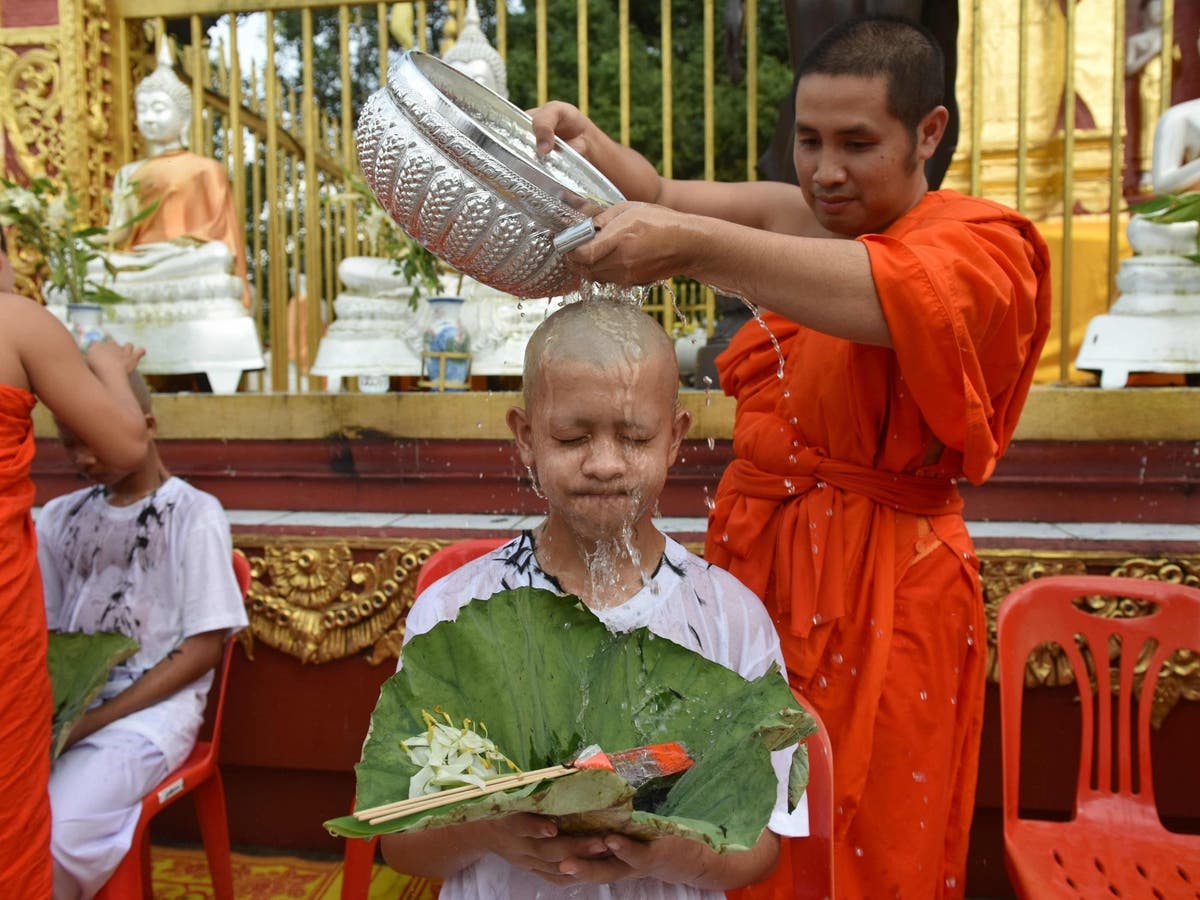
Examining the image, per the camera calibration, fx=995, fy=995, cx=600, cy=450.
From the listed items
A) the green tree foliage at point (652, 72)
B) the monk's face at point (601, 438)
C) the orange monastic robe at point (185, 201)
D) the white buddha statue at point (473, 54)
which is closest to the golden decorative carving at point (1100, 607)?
the monk's face at point (601, 438)

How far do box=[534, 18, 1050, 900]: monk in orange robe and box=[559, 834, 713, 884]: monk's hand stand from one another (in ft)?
1.29

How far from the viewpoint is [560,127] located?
169 centimetres

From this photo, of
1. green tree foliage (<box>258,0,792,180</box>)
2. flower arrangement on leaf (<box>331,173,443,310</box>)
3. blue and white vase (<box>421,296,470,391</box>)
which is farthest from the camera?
green tree foliage (<box>258,0,792,180</box>)

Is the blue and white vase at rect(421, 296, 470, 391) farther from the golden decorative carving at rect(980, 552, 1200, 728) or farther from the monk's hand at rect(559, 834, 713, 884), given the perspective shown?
the monk's hand at rect(559, 834, 713, 884)

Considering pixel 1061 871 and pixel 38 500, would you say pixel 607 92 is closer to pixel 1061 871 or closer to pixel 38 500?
pixel 38 500

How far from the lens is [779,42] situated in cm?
1242

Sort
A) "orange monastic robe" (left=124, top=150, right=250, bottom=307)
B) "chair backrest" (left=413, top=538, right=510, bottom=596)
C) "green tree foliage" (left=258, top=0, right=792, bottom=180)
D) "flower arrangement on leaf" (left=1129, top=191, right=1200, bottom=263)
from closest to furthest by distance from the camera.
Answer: "chair backrest" (left=413, top=538, right=510, bottom=596)
"flower arrangement on leaf" (left=1129, top=191, right=1200, bottom=263)
"orange monastic robe" (left=124, top=150, right=250, bottom=307)
"green tree foliage" (left=258, top=0, right=792, bottom=180)

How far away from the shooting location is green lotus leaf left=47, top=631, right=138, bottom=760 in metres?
2.11

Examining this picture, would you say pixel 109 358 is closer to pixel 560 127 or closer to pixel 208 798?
pixel 208 798

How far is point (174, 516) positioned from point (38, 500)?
147cm

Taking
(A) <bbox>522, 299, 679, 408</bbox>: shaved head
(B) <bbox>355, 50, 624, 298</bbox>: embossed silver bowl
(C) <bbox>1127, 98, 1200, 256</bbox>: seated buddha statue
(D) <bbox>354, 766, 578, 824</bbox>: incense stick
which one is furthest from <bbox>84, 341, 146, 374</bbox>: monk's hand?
(C) <bbox>1127, 98, 1200, 256</bbox>: seated buddha statue

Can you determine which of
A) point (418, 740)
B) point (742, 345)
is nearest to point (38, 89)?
point (742, 345)

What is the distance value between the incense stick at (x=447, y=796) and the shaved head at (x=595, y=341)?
1.75ft

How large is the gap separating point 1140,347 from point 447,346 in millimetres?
2435
